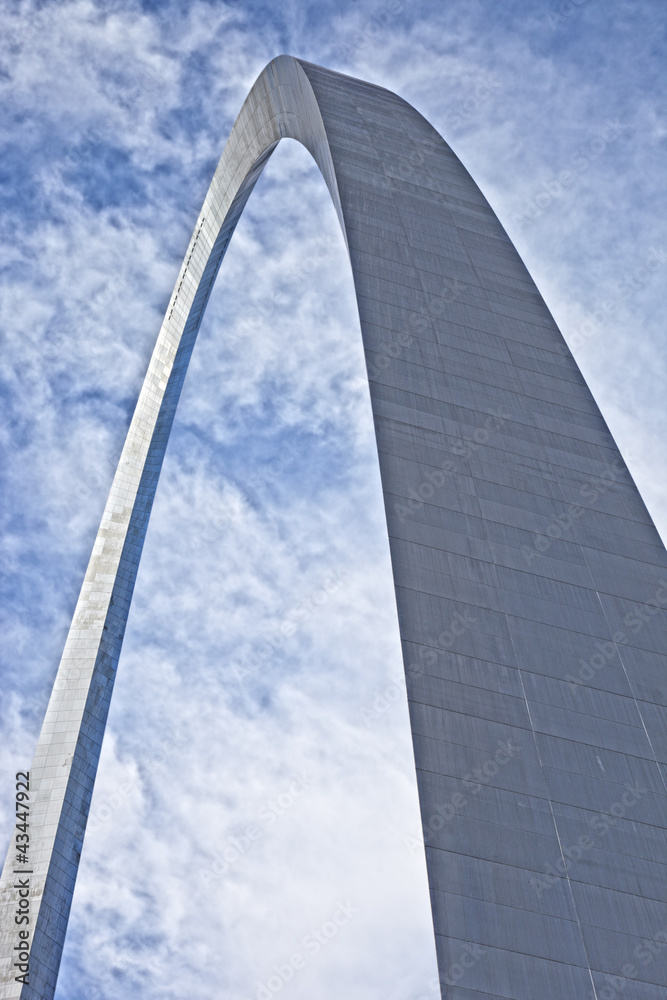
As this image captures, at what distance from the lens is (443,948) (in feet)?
34.9

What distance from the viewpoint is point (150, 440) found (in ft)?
113

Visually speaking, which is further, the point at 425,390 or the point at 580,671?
the point at 425,390

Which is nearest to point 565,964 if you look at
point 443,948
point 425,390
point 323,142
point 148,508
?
point 443,948

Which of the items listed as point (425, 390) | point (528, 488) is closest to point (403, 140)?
point (425, 390)

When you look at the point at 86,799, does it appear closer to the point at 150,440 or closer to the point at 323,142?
the point at 150,440

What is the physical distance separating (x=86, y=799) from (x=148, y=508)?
1080 cm

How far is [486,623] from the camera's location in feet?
47.9

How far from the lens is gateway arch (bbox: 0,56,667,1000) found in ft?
37.8

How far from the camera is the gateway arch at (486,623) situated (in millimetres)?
11508

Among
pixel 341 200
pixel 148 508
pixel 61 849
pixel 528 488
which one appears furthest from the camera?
pixel 148 508

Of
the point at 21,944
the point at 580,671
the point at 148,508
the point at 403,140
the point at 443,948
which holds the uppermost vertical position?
the point at 403,140

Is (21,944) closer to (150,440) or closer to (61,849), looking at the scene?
(61,849)

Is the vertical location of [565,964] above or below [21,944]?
above

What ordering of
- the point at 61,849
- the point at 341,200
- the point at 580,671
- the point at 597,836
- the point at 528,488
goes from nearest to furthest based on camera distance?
the point at 597,836, the point at 580,671, the point at 528,488, the point at 341,200, the point at 61,849
